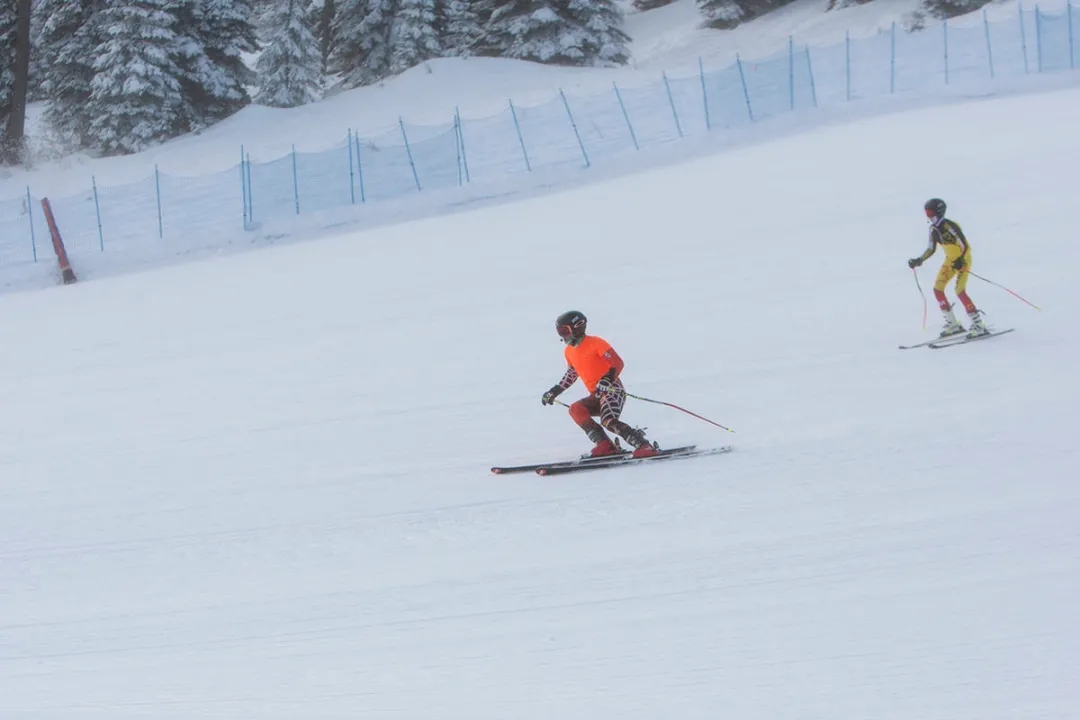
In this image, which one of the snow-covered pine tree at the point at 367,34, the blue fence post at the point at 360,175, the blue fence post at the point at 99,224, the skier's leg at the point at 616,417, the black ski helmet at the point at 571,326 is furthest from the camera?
the snow-covered pine tree at the point at 367,34

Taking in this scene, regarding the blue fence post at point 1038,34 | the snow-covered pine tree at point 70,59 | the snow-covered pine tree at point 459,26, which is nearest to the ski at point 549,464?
the blue fence post at point 1038,34

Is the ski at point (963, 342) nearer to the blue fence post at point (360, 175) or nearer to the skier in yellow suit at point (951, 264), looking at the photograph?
the skier in yellow suit at point (951, 264)

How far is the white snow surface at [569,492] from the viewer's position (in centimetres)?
625

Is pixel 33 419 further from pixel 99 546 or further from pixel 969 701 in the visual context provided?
pixel 969 701

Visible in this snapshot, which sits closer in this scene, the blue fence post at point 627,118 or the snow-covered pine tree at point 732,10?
the blue fence post at point 627,118

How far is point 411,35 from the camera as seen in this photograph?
3638cm

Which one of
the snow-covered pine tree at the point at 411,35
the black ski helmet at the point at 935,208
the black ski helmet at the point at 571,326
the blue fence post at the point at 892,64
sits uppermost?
the snow-covered pine tree at the point at 411,35

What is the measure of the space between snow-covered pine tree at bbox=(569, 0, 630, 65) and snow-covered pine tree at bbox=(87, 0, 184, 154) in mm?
13307

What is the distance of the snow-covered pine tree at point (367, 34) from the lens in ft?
121

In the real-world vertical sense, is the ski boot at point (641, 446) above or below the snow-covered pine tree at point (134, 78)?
below

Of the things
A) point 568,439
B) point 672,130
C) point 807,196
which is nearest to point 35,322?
point 568,439

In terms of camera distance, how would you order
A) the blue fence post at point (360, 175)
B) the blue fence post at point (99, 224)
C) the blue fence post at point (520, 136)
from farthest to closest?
1. the blue fence post at point (520, 136)
2. the blue fence post at point (360, 175)
3. the blue fence post at point (99, 224)

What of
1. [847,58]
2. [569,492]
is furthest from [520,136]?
[569,492]

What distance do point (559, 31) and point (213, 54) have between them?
11.4 meters
